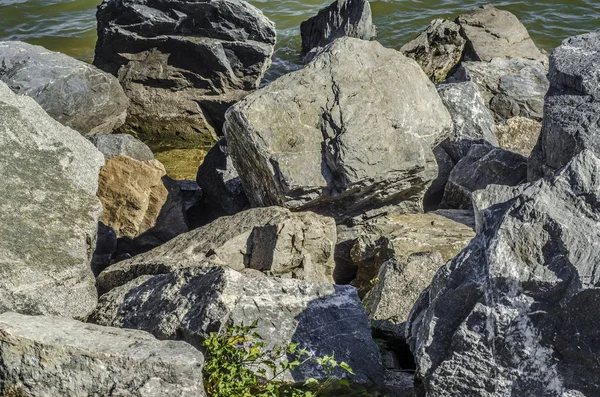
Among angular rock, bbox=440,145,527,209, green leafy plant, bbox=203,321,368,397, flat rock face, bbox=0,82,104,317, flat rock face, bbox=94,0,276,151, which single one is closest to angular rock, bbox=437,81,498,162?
angular rock, bbox=440,145,527,209

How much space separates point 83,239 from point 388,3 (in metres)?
11.5

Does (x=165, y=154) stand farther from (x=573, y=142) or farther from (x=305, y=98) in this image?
(x=573, y=142)

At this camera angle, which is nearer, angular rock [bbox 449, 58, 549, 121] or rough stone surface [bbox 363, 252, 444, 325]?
rough stone surface [bbox 363, 252, 444, 325]

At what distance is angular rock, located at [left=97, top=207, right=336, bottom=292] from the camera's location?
4469 millimetres

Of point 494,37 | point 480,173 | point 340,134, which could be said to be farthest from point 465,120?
point 494,37

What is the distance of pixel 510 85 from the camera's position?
833 centimetres

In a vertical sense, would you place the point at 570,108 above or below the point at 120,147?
above

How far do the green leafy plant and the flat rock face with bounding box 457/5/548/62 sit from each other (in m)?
7.38

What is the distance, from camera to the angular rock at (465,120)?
6.61m

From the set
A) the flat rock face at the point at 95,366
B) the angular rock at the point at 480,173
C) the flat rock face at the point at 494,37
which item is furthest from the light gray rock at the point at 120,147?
the flat rock face at the point at 494,37

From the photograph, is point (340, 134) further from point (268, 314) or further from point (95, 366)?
point (95, 366)

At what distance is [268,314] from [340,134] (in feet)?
6.70

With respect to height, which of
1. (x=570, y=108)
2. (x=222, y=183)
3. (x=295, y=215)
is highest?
(x=570, y=108)

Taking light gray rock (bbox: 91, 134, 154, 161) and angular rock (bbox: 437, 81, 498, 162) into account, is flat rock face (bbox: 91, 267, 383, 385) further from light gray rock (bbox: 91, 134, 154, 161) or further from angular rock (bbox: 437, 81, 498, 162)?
angular rock (bbox: 437, 81, 498, 162)
